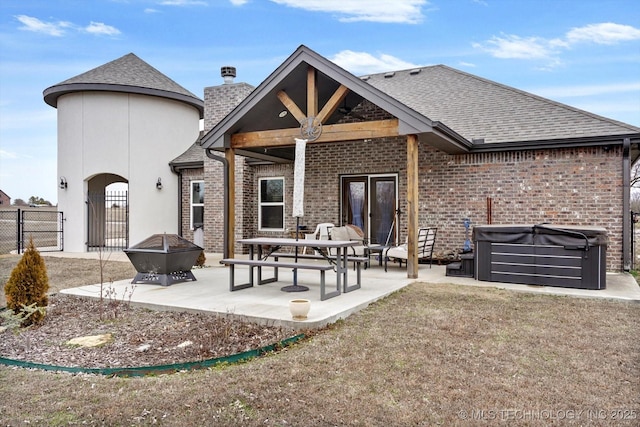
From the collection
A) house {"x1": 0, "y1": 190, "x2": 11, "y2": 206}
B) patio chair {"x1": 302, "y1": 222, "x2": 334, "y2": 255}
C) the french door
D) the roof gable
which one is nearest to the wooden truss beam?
the roof gable

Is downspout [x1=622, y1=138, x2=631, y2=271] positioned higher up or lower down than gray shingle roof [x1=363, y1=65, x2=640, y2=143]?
lower down

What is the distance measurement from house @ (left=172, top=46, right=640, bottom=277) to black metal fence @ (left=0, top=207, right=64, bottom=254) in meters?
5.72

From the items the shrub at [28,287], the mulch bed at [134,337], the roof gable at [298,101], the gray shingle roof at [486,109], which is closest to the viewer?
the mulch bed at [134,337]

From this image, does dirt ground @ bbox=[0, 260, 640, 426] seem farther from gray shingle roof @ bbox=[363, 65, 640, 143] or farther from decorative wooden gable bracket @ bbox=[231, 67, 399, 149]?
gray shingle roof @ bbox=[363, 65, 640, 143]

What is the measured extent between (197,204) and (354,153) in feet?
20.1

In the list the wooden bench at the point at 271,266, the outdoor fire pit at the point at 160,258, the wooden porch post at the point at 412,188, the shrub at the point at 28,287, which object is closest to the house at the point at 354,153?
the wooden porch post at the point at 412,188

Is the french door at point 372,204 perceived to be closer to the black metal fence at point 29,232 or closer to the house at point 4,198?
the black metal fence at point 29,232

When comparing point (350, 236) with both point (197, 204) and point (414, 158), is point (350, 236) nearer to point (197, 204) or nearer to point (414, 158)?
point (414, 158)

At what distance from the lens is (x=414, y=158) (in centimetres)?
812

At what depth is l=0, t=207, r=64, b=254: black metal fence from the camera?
15.2 metres

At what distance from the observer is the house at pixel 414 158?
871cm

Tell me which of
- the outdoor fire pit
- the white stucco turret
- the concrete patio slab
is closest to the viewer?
the concrete patio slab

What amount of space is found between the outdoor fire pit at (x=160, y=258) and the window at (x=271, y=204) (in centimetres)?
550

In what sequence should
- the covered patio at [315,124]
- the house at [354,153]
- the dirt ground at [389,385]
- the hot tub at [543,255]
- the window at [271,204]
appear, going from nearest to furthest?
the dirt ground at [389,385], the hot tub at [543,255], the covered patio at [315,124], the house at [354,153], the window at [271,204]
